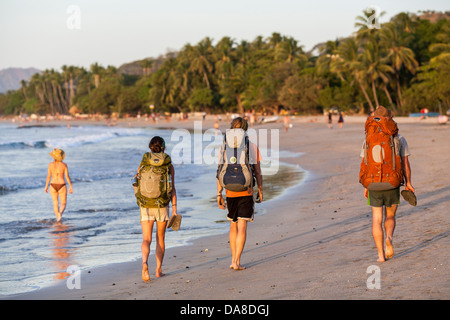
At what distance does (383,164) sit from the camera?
5992 millimetres

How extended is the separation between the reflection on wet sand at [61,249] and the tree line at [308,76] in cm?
4601

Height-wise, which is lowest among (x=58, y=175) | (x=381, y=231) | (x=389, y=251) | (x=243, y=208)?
(x=389, y=251)

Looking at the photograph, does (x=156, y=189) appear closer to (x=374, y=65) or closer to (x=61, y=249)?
(x=61, y=249)

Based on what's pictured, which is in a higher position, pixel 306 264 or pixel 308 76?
pixel 308 76

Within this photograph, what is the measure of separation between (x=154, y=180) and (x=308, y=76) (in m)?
67.9

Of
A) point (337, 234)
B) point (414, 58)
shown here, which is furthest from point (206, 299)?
point (414, 58)

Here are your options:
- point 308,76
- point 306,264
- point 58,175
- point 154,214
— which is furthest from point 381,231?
point 308,76

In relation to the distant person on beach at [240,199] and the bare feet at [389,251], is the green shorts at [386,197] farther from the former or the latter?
the distant person on beach at [240,199]

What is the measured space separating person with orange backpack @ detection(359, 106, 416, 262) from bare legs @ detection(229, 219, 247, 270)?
1379 millimetres

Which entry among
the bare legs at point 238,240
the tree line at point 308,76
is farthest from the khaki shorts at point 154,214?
the tree line at point 308,76

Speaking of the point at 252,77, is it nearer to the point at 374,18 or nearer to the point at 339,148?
the point at 374,18

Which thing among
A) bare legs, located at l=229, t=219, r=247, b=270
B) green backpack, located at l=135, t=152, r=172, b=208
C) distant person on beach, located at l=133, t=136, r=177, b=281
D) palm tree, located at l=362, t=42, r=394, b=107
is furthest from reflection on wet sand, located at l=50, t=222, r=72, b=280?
palm tree, located at l=362, t=42, r=394, b=107

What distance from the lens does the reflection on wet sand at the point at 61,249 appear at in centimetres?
705

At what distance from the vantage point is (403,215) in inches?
341
